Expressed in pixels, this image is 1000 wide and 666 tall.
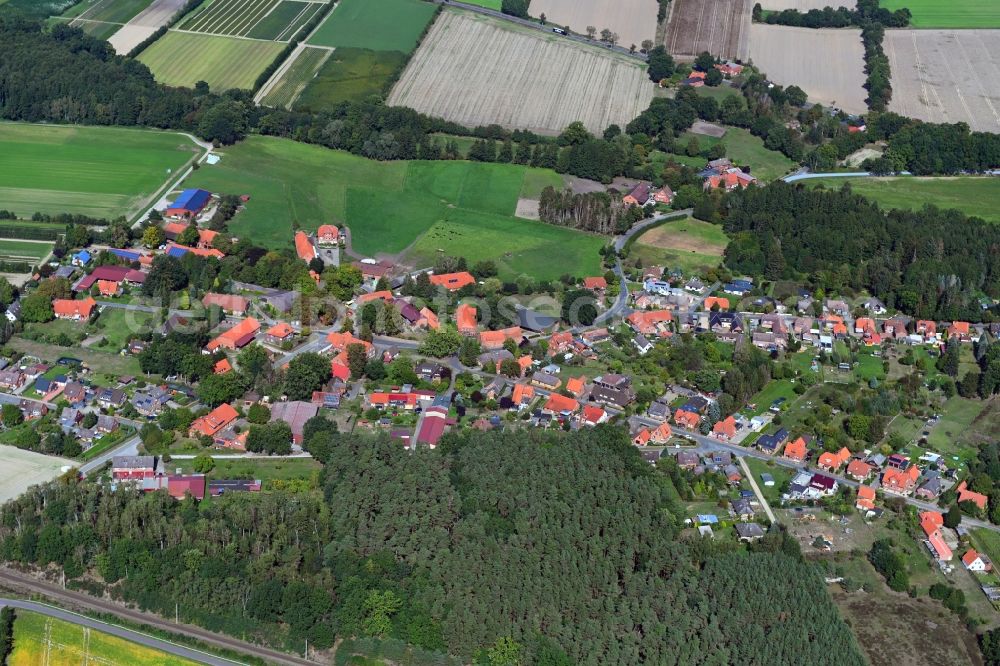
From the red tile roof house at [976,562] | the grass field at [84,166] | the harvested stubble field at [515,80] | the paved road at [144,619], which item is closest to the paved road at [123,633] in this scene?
the paved road at [144,619]

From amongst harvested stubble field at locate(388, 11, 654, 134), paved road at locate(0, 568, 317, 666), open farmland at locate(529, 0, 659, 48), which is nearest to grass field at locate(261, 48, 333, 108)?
harvested stubble field at locate(388, 11, 654, 134)

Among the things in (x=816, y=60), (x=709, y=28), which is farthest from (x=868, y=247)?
(x=709, y=28)

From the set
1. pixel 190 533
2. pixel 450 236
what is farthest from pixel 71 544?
pixel 450 236

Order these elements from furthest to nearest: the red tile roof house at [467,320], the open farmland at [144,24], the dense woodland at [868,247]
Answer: the open farmland at [144,24], the dense woodland at [868,247], the red tile roof house at [467,320]

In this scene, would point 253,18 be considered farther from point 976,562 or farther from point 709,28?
point 976,562

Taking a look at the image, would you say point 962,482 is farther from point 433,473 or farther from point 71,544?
point 71,544

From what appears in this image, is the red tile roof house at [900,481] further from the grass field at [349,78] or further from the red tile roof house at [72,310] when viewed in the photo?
the grass field at [349,78]

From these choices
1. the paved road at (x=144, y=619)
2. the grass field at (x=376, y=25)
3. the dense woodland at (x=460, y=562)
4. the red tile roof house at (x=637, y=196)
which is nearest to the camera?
the dense woodland at (x=460, y=562)
